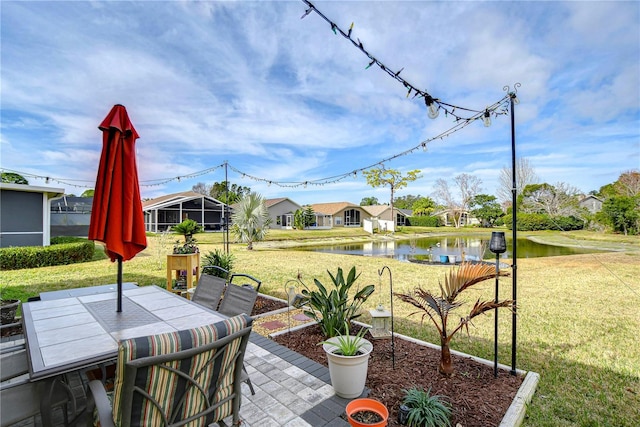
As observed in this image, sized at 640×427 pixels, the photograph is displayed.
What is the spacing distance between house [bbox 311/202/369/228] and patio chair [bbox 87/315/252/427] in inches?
1339

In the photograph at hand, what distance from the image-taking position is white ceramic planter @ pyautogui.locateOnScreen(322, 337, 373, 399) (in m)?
2.36

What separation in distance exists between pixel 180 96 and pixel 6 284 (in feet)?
20.0

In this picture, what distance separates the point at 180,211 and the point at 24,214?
15.2m

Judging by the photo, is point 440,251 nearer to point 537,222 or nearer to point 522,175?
point 522,175

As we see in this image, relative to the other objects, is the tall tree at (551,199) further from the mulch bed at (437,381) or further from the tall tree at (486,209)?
Result: the mulch bed at (437,381)

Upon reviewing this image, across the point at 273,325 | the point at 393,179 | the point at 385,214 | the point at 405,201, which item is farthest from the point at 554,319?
the point at 405,201

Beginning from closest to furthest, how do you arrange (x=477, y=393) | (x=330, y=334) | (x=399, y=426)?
(x=399, y=426)
(x=477, y=393)
(x=330, y=334)

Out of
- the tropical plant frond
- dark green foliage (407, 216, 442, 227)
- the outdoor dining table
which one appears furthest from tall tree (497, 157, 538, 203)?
the outdoor dining table

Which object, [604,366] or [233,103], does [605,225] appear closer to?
[604,366]

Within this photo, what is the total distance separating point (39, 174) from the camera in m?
13.7

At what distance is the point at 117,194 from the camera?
236 centimetres

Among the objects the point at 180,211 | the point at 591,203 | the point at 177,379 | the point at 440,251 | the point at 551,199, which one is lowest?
the point at 440,251

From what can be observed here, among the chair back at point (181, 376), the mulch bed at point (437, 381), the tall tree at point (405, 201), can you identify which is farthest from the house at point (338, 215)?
the chair back at point (181, 376)

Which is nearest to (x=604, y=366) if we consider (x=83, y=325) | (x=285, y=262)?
(x=83, y=325)
